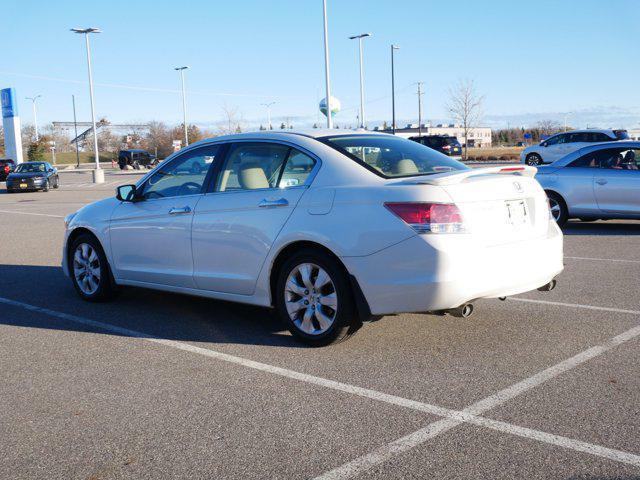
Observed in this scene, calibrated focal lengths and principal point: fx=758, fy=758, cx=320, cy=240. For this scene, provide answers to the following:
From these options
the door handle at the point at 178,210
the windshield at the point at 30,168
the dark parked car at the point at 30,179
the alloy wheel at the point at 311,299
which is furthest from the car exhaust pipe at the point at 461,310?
the windshield at the point at 30,168

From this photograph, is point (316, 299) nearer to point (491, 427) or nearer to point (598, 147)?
point (491, 427)

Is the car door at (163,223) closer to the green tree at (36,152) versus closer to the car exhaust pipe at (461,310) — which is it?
the car exhaust pipe at (461,310)

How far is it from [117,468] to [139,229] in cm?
367

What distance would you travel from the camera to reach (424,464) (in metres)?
3.56

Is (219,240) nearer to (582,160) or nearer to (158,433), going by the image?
(158,433)

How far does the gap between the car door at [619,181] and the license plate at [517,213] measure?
734 cm

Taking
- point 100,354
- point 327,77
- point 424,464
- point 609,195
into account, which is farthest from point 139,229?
point 327,77

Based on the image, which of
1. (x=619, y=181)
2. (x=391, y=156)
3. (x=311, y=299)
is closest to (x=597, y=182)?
(x=619, y=181)

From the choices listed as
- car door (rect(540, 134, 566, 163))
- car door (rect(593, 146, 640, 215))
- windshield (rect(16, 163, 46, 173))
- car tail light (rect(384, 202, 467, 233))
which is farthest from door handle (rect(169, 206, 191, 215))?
windshield (rect(16, 163, 46, 173))

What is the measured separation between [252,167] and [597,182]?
8139 mm

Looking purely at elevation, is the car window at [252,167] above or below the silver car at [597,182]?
above

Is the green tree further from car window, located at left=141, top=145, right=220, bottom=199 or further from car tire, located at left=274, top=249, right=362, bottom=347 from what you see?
car tire, located at left=274, top=249, right=362, bottom=347

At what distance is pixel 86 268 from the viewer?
25.3 ft

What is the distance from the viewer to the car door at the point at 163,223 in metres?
6.60
